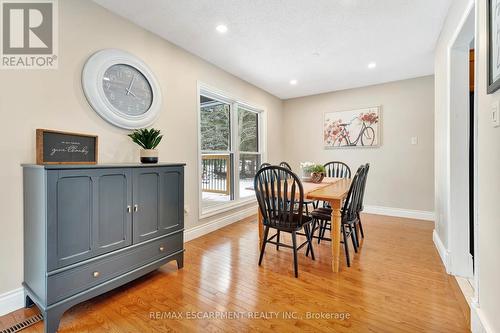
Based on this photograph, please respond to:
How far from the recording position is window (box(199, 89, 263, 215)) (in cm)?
360

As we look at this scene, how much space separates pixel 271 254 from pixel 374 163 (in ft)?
9.68

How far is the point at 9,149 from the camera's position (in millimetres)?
1666

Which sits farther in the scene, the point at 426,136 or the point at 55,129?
the point at 426,136

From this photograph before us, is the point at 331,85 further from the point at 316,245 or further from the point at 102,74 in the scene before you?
the point at 102,74

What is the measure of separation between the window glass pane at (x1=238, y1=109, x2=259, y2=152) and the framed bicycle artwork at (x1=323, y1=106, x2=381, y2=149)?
4.72ft

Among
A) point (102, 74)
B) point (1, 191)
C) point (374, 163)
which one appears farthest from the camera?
point (374, 163)

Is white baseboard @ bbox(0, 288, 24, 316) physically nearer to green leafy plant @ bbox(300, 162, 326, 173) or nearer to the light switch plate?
green leafy plant @ bbox(300, 162, 326, 173)

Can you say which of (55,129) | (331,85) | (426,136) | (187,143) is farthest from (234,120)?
(426,136)

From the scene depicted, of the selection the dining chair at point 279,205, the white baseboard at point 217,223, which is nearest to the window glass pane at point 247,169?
the white baseboard at point 217,223

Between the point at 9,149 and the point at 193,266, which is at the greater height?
the point at 9,149

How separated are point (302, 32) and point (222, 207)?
2.61 meters

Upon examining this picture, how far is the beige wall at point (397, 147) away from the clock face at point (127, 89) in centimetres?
362

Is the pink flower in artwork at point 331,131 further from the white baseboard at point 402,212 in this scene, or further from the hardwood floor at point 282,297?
the hardwood floor at point 282,297

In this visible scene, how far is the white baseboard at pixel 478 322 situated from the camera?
4.13ft
